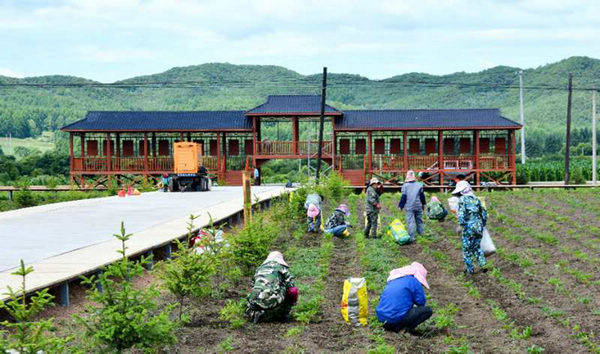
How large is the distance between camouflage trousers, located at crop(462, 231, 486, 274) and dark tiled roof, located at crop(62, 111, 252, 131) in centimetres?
3191

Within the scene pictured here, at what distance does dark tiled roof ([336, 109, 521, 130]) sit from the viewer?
42750mm

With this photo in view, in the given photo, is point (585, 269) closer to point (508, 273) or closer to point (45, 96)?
point (508, 273)

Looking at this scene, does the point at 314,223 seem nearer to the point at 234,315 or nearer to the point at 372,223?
the point at 372,223

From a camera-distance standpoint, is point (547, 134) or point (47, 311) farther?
point (547, 134)

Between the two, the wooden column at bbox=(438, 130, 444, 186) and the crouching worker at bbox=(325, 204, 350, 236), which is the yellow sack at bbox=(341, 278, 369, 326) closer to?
the crouching worker at bbox=(325, 204, 350, 236)

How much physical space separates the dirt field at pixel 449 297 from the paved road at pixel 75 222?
8.14ft

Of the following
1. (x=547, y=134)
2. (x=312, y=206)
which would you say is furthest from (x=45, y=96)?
(x=312, y=206)

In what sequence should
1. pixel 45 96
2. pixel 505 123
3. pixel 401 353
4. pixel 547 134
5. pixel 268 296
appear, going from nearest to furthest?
pixel 401 353
pixel 268 296
pixel 505 123
pixel 547 134
pixel 45 96

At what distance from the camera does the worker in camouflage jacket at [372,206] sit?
17922mm

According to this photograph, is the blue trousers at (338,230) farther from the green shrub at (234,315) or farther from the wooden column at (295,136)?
the wooden column at (295,136)

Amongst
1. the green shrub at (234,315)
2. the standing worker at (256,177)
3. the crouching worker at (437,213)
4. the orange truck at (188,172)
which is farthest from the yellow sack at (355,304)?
the standing worker at (256,177)

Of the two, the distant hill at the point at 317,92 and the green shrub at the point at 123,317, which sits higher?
the distant hill at the point at 317,92

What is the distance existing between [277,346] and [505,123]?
3614cm

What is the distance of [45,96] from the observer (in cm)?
17400
